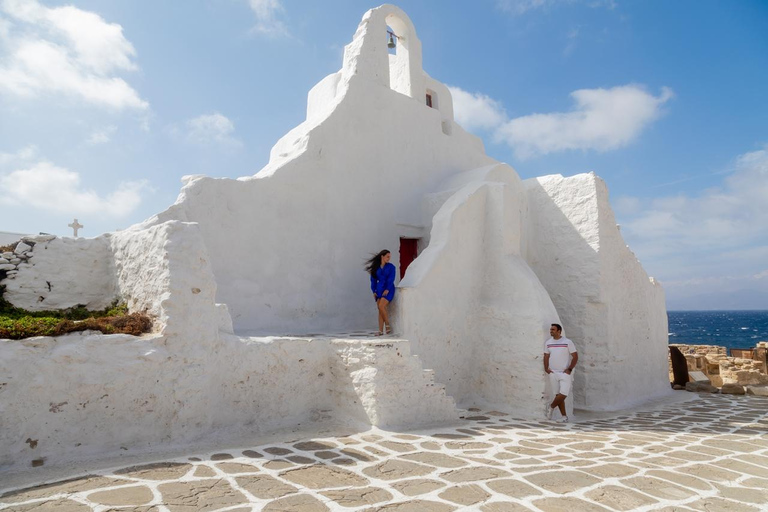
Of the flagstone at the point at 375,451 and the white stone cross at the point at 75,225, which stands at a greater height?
the white stone cross at the point at 75,225

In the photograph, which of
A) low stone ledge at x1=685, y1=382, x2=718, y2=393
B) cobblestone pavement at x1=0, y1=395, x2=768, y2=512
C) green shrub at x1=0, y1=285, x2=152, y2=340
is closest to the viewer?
cobblestone pavement at x1=0, y1=395, x2=768, y2=512

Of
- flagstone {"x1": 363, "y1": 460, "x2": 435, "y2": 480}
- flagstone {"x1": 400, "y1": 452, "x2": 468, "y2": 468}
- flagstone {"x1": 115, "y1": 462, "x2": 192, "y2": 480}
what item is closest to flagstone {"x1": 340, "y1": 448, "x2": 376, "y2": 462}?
flagstone {"x1": 363, "y1": 460, "x2": 435, "y2": 480}

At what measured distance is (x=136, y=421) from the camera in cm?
462

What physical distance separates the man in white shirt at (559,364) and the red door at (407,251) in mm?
3238

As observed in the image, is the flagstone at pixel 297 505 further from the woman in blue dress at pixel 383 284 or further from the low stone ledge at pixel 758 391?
the low stone ledge at pixel 758 391

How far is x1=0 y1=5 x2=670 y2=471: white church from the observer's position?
463 cm

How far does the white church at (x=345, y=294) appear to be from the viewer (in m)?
4.63

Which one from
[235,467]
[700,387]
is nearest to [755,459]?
[235,467]

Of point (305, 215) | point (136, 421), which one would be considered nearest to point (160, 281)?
point (136, 421)

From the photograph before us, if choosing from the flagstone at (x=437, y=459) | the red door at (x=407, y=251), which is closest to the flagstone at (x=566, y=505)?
the flagstone at (x=437, y=459)

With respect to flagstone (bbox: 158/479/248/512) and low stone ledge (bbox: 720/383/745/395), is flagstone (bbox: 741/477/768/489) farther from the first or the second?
low stone ledge (bbox: 720/383/745/395)

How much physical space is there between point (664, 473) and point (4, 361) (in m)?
5.84

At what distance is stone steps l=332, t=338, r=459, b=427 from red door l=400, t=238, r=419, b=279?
142 inches

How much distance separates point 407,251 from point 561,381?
384 cm
